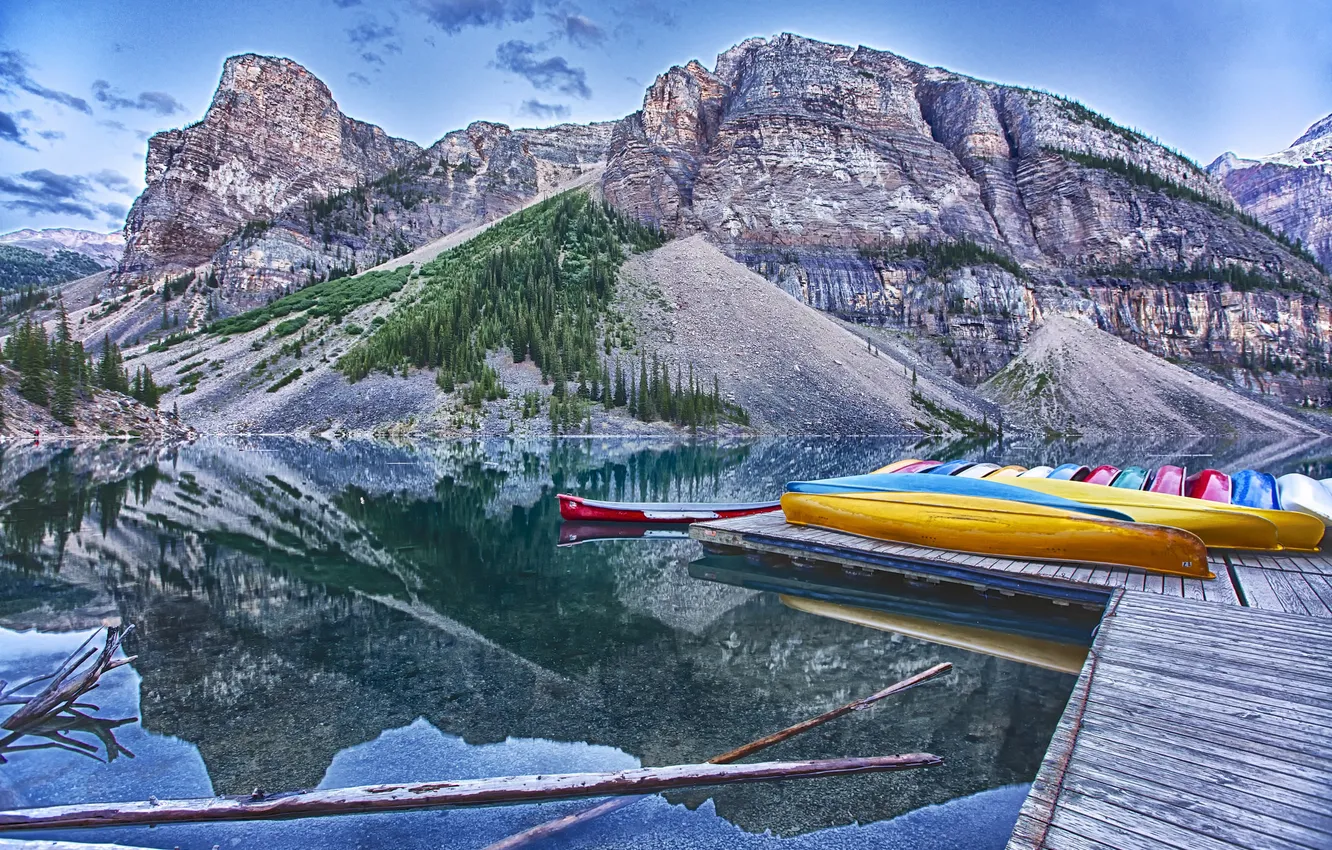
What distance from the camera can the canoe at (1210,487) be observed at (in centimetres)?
1647

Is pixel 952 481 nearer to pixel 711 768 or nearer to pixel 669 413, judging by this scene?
pixel 711 768

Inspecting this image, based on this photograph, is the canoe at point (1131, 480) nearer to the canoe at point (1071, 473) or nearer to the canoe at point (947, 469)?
the canoe at point (1071, 473)

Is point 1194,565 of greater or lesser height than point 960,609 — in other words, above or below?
above

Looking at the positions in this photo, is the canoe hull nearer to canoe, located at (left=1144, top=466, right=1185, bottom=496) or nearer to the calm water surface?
canoe, located at (left=1144, top=466, right=1185, bottom=496)

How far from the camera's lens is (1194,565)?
39.3ft

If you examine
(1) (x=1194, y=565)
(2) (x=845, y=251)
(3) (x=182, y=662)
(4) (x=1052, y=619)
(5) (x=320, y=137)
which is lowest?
(3) (x=182, y=662)

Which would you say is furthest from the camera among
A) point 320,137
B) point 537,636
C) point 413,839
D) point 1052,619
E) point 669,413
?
point 320,137

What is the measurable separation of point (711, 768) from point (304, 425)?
257ft

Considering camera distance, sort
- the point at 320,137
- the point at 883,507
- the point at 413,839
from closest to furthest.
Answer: the point at 413,839
the point at 883,507
the point at 320,137

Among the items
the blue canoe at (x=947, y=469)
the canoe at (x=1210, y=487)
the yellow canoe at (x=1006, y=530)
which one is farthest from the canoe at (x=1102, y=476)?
the yellow canoe at (x=1006, y=530)

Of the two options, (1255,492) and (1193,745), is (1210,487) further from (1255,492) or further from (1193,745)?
(1193,745)

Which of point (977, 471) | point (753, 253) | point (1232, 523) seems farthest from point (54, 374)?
point (753, 253)

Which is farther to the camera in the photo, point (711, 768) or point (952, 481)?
point (952, 481)

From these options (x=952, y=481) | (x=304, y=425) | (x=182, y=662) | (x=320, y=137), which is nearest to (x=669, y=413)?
(x=304, y=425)
